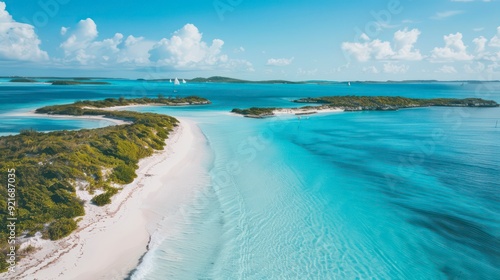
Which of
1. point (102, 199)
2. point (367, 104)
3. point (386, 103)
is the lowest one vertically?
point (102, 199)

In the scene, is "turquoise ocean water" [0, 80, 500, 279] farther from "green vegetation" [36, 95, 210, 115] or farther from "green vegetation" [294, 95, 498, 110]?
"green vegetation" [294, 95, 498, 110]

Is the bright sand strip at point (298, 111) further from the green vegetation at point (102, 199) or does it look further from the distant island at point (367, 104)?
the green vegetation at point (102, 199)

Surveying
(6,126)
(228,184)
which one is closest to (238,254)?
(228,184)

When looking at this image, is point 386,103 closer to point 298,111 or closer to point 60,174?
point 298,111

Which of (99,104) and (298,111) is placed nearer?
(99,104)

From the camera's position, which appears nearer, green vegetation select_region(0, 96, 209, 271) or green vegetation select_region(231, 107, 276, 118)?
green vegetation select_region(0, 96, 209, 271)

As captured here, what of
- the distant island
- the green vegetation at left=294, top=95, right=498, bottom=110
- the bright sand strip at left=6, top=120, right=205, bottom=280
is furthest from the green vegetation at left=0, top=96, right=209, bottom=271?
the green vegetation at left=294, top=95, right=498, bottom=110

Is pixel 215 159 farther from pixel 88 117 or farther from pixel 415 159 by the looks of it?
pixel 88 117

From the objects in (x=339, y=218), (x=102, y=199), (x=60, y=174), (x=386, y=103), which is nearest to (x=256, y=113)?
(x=386, y=103)
